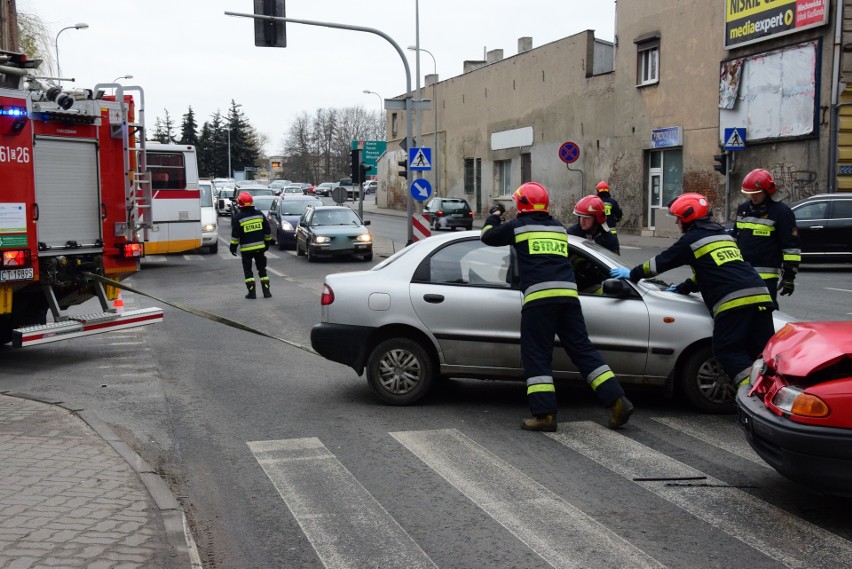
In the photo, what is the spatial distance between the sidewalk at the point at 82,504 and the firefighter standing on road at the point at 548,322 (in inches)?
113

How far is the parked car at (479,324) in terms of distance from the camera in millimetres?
7426

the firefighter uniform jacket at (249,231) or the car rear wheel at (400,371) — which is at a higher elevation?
the firefighter uniform jacket at (249,231)

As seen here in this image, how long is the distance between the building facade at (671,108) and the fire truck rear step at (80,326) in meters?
18.4

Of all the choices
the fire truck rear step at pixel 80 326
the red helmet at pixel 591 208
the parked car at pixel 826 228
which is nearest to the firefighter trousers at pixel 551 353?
the red helmet at pixel 591 208

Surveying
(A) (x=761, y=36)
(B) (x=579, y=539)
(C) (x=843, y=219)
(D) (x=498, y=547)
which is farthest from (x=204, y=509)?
(A) (x=761, y=36)

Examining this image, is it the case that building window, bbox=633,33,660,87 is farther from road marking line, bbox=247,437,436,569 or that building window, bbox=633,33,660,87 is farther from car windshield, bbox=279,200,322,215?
road marking line, bbox=247,437,436,569

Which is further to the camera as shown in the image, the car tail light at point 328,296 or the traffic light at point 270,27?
the traffic light at point 270,27

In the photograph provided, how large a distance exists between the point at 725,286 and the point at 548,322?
132 cm

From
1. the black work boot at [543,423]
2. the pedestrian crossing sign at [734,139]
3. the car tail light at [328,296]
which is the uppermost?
the pedestrian crossing sign at [734,139]

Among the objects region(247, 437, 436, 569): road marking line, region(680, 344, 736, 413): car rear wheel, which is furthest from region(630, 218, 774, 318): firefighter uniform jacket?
region(247, 437, 436, 569): road marking line

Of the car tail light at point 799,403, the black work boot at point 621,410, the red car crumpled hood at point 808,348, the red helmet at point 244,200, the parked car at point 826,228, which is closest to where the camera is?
the car tail light at point 799,403

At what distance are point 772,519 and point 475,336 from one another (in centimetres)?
310

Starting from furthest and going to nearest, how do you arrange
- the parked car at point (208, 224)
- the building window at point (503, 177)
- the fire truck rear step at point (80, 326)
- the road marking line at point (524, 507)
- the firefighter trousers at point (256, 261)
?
the building window at point (503, 177) → the parked car at point (208, 224) → the firefighter trousers at point (256, 261) → the fire truck rear step at point (80, 326) → the road marking line at point (524, 507)

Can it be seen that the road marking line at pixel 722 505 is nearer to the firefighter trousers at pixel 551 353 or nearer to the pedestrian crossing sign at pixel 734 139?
the firefighter trousers at pixel 551 353
